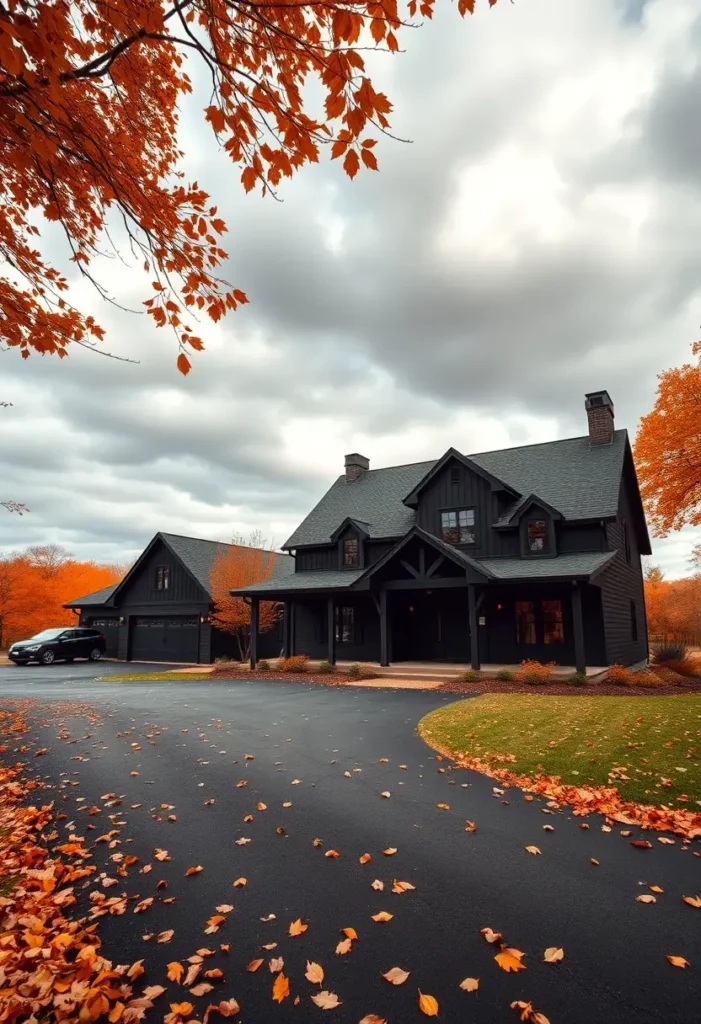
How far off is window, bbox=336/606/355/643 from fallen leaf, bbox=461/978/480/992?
2105 centimetres

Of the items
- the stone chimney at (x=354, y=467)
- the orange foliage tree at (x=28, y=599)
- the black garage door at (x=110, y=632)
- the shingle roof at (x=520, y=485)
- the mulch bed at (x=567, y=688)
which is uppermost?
the stone chimney at (x=354, y=467)

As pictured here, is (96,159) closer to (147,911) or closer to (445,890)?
(147,911)

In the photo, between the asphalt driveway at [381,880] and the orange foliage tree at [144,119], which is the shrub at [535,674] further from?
the orange foliage tree at [144,119]

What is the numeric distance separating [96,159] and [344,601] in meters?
21.0

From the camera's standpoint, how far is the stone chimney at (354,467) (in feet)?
98.0

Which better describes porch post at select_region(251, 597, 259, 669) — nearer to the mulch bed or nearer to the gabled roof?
the mulch bed

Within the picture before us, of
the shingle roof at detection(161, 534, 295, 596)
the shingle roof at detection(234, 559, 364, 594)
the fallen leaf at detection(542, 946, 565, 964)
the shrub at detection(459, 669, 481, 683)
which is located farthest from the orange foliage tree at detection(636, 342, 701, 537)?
the fallen leaf at detection(542, 946, 565, 964)

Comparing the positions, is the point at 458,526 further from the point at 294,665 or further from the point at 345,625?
the point at 294,665

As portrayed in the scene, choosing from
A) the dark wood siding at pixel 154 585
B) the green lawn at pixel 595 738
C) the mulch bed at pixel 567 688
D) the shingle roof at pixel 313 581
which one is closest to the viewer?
the green lawn at pixel 595 738

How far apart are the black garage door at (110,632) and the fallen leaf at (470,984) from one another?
110ft

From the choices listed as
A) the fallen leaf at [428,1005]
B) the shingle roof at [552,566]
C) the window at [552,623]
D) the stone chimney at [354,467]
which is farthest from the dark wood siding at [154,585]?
the fallen leaf at [428,1005]

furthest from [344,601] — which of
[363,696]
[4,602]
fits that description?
[4,602]

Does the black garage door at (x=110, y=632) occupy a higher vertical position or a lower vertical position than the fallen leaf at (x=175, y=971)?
higher

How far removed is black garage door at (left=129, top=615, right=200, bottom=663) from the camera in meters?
29.6
